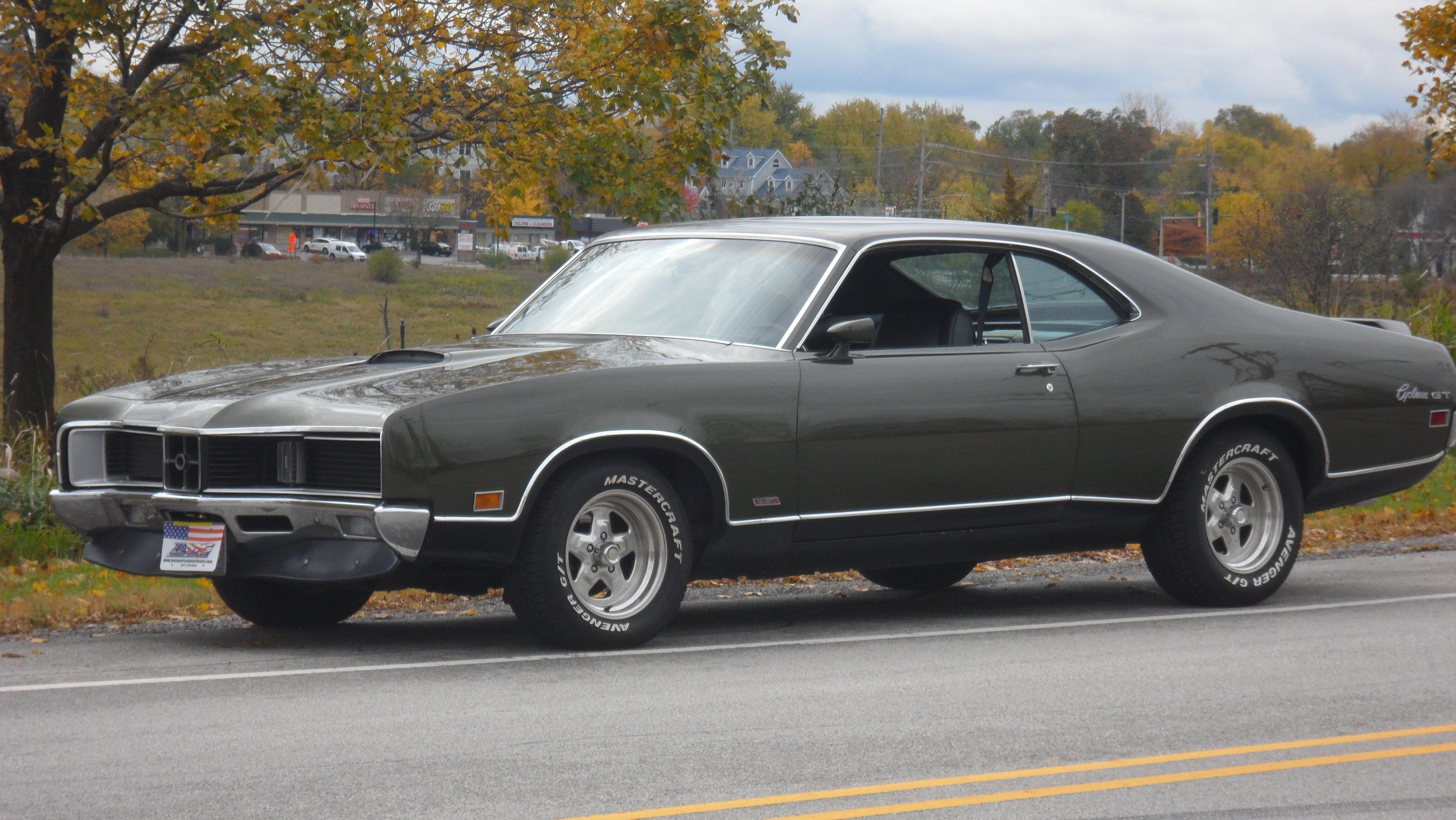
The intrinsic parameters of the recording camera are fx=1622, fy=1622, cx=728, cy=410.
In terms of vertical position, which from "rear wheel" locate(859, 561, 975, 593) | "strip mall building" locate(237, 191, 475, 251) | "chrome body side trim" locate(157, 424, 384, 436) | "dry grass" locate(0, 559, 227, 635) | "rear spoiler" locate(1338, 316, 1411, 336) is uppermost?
"strip mall building" locate(237, 191, 475, 251)

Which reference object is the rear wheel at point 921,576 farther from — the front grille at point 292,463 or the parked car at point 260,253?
the parked car at point 260,253

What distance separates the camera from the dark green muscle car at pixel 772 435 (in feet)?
20.0

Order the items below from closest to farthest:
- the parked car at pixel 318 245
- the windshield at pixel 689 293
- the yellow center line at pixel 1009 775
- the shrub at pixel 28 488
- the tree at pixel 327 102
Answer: the yellow center line at pixel 1009 775 < the windshield at pixel 689 293 < the shrub at pixel 28 488 < the tree at pixel 327 102 < the parked car at pixel 318 245

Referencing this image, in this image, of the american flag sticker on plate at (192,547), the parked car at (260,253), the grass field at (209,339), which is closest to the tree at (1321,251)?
the grass field at (209,339)

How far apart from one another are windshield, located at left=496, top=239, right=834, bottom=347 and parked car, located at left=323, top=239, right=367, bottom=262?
53.5 m

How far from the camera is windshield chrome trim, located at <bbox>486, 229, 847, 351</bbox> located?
699cm

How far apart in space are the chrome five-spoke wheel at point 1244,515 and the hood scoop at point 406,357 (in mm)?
3762

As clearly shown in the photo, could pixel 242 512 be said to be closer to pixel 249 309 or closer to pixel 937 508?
pixel 937 508

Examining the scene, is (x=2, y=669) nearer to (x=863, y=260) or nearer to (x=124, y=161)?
(x=863, y=260)

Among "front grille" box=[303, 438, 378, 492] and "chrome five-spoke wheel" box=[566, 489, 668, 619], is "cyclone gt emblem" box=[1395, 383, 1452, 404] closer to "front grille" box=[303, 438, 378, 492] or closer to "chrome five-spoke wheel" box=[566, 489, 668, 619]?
"chrome five-spoke wheel" box=[566, 489, 668, 619]

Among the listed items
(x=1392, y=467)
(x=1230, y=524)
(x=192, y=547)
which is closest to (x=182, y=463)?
(x=192, y=547)

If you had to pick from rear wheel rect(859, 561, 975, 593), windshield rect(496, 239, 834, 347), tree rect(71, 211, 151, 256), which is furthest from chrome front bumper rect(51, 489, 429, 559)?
tree rect(71, 211, 151, 256)

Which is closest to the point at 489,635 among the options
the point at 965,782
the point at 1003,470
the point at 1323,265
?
the point at 1003,470

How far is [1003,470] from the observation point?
7.27 m
